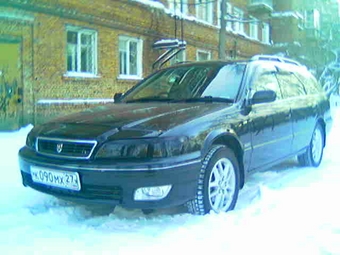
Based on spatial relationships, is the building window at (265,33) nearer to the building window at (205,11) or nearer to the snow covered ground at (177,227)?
the building window at (205,11)

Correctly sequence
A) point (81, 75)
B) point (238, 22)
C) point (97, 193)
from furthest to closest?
point (238, 22) → point (81, 75) → point (97, 193)

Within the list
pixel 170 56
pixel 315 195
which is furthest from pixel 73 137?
pixel 170 56

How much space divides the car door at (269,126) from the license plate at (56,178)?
1.86 meters

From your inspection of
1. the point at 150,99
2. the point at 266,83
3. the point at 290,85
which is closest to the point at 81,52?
the point at 290,85

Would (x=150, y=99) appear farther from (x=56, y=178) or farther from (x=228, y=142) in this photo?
(x=56, y=178)

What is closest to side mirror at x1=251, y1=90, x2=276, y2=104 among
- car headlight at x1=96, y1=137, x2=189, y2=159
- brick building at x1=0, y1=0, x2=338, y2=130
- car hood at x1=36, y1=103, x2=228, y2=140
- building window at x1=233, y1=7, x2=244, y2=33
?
car hood at x1=36, y1=103, x2=228, y2=140

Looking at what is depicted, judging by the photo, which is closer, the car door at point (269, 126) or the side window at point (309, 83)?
the car door at point (269, 126)

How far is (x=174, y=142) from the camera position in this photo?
122 inches

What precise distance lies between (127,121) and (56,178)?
29.5 inches

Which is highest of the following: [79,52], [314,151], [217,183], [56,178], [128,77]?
[79,52]

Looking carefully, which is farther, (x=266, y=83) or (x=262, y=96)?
(x=266, y=83)

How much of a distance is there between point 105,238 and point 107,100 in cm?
972

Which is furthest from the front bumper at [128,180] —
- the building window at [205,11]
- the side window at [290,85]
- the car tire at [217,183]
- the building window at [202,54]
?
the building window at [205,11]

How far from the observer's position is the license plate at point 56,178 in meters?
3.13
